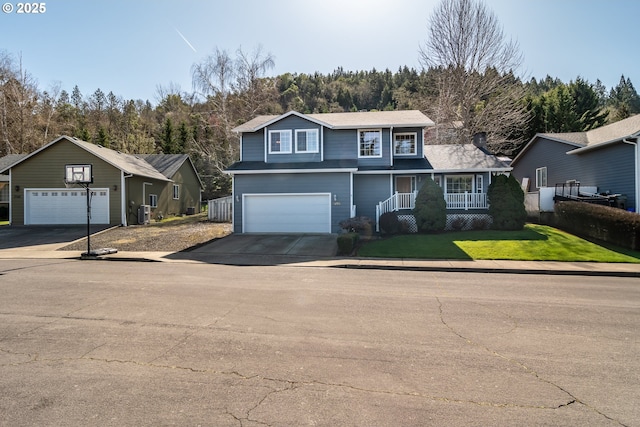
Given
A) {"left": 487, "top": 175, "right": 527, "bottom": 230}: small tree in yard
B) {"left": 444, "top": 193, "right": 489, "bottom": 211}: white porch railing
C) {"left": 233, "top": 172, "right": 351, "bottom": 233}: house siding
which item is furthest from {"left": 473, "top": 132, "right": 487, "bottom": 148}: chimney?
{"left": 233, "top": 172, "right": 351, "bottom": 233}: house siding

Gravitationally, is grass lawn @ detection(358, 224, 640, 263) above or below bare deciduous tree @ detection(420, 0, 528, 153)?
below

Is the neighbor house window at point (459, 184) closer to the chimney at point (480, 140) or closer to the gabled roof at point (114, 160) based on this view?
the chimney at point (480, 140)

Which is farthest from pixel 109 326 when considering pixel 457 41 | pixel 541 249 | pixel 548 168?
pixel 457 41

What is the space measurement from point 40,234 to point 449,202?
22.6 m

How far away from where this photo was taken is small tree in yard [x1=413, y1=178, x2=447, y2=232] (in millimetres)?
18812

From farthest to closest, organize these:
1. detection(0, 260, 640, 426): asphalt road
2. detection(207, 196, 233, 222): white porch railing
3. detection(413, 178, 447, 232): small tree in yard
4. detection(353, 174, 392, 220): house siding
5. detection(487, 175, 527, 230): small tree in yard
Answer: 1. detection(207, 196, 233, 222): white porch railing
2. detection(353, 174, 392, 220): house siding
3. detection(413, 178, 447, 232): small tree in yard
4. detection(487, 175, 527, 230): small tree in yard
5. detection(0, 260, 640, 426): asphalt road

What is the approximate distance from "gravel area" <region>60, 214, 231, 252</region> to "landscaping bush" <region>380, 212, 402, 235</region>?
8.54 m

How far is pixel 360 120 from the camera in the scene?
2281cm

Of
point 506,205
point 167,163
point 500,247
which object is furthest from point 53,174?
point 506,205

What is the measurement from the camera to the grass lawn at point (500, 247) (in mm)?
13922

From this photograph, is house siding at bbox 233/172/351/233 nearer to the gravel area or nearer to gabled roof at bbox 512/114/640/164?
the gravel area

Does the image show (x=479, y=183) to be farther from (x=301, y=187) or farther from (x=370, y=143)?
(x=301, y=187)

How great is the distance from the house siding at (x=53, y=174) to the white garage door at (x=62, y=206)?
31 centimetres

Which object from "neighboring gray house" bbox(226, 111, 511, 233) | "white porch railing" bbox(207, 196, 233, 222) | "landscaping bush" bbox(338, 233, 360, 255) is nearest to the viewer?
"landscaping bush" bbox(338, 233, 360, 255)
